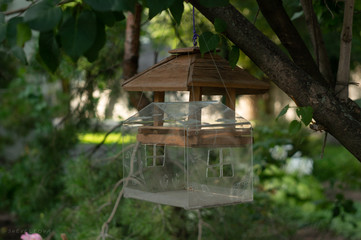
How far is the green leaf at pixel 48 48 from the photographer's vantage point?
971mm

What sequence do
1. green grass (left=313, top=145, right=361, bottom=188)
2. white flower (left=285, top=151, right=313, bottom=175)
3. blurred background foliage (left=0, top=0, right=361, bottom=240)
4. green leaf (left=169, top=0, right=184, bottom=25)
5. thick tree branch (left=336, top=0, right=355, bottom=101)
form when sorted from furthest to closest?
white flower (left=285, top=151, right=313, bottom=175) → green grass (left=313, top=145, right=361, bottom=188) → blurred background foliage (left=0, top=0, right=361, bottom=240) → thick tree branch (left=336, top=0, right=355, bottom=101) → green leaf (left=169, top=0, right=184, bottom=25)

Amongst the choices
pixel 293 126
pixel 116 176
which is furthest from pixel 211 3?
pixel 116 176

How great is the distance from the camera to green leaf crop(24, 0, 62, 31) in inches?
34.8

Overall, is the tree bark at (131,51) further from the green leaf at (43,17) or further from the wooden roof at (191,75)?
the green leaf at (43,17)

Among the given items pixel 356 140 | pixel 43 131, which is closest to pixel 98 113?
pixel 43 131

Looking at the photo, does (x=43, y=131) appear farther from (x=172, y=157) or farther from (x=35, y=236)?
(x=35, y=236)

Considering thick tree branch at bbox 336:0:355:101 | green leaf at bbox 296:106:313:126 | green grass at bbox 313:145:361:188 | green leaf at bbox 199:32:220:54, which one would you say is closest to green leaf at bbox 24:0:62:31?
green leaf at bbox 199:32:220:54

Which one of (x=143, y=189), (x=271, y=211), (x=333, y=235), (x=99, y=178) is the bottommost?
(x=333, y=235)

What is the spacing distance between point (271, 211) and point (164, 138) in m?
1.91

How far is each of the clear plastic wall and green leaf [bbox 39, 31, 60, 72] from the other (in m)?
0.48

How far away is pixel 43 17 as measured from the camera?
898 mm

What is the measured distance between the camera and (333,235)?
4.27 metres

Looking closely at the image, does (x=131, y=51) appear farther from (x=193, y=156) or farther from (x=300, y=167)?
(x=300, y=167)

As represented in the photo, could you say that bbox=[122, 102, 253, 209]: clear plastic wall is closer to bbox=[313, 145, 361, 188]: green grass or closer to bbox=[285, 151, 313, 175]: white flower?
bbox=[313, 145, 361, 188]: green grass
